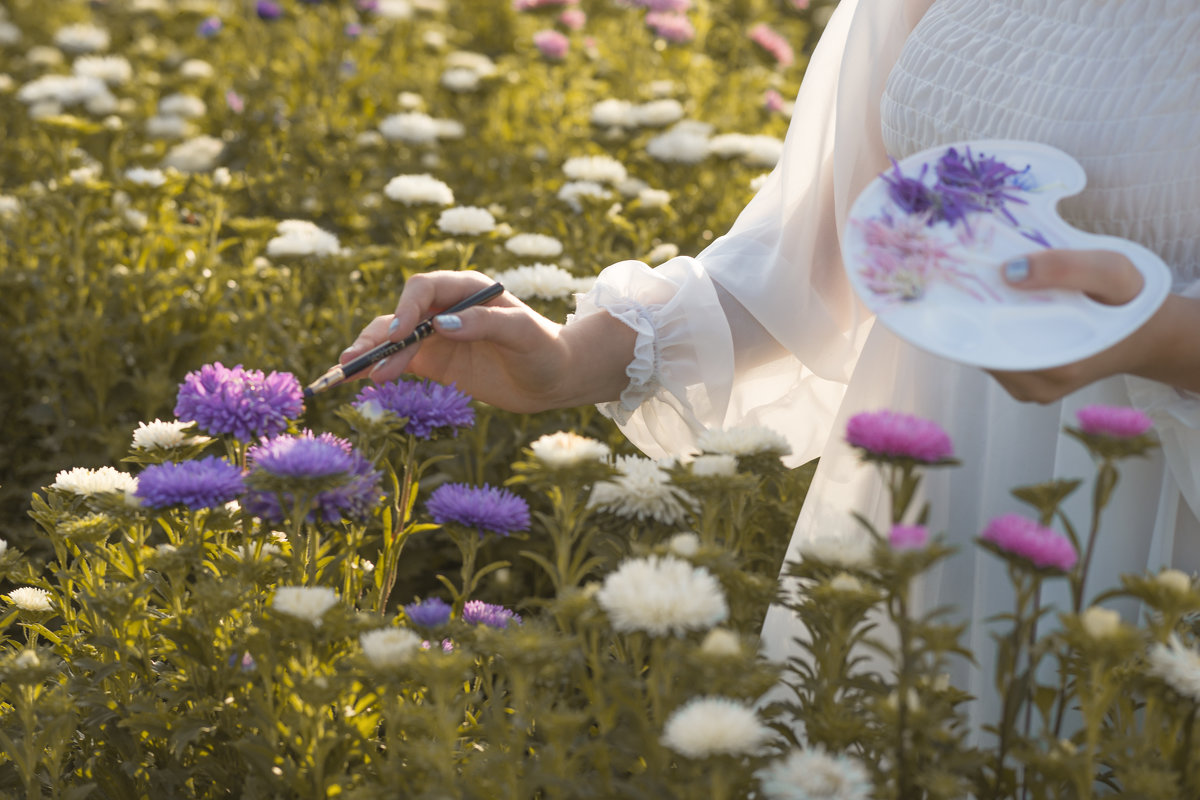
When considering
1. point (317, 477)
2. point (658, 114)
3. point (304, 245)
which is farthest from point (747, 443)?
point (658, 114)

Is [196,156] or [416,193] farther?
[196,156]

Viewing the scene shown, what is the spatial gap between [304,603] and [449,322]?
374mm

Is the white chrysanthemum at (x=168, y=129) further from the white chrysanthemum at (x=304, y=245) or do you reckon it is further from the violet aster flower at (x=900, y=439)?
the violet aster flower at (x=900, y=439)

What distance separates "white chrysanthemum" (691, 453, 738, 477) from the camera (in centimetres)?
105

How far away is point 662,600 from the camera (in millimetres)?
914

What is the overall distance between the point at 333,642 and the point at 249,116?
2841 mm

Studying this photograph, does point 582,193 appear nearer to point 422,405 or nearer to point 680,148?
point 680,148

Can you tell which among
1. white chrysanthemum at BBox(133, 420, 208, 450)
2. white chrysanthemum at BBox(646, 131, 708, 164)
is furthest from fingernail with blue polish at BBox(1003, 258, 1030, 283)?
white chrysanthemum at BBox(646, 131, 708, 164)

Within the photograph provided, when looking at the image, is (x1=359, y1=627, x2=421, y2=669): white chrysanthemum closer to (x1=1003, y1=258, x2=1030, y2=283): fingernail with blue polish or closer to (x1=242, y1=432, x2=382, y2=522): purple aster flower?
(x1=242, y1=432, x2=382, y2=522): purple aster flower

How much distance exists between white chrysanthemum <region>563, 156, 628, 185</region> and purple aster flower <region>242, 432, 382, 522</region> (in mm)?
1839

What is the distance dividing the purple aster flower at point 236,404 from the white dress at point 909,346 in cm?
48

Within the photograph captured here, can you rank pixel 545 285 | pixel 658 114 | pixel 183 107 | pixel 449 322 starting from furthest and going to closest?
pixel 183 107
pixel 658 114
pixel 545 285
pixel 449 322

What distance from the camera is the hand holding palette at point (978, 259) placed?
0.94 metres

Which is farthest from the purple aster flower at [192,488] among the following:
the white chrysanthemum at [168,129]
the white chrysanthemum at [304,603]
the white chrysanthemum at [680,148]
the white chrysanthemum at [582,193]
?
the white chrysanthemum at [168,129]
